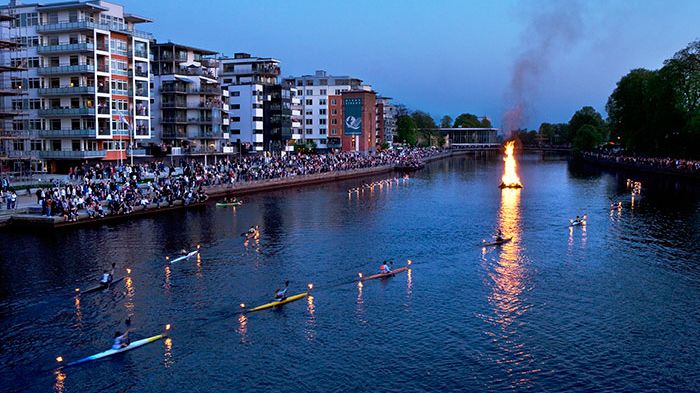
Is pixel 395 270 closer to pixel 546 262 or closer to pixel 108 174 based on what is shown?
pixel 546 262

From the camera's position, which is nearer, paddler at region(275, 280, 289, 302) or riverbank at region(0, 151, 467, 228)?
paddler at region(275, 280, 289, 302)

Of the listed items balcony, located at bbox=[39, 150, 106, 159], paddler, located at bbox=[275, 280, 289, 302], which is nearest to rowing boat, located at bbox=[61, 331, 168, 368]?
paddler, located at bbox=[275, 280, 289, 302]

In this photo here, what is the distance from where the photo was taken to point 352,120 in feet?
496

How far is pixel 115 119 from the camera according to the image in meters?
74.2

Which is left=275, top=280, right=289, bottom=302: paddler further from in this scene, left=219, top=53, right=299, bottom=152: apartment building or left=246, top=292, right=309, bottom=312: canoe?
left=219, top=53, right=299, bottom=152: apartment building

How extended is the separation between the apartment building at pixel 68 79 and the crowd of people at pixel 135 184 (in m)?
4.18

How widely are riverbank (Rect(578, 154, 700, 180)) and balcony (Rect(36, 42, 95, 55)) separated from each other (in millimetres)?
93068

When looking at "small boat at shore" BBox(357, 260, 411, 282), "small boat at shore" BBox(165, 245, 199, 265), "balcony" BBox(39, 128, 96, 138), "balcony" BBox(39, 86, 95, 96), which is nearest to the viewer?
"small boat at shore" BBox(357, 260, 411, 282)

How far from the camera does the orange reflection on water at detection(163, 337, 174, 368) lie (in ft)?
81.7

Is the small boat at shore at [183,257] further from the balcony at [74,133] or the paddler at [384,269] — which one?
the balcony at [74,133]

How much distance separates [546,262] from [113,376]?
96.8 feet

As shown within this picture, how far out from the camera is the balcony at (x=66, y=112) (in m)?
71.1

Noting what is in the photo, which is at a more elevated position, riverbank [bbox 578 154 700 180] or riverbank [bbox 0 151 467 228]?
riverbank [bbox 578 154 700 180]

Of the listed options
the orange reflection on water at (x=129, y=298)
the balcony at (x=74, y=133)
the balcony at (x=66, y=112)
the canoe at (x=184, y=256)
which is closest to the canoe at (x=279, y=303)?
the orange reflection on water at (x=129, y=298)
